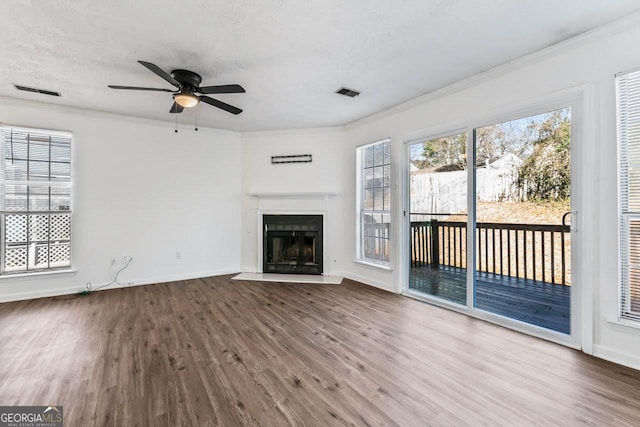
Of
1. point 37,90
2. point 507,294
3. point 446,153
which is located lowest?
point 507,294

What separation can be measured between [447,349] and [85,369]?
2881 mm

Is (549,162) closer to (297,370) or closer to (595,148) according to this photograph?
(595,148)

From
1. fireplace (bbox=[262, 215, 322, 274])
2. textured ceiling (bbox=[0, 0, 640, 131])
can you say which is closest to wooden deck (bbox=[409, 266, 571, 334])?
fireplace (bbox=[262, 215, 322, 274])

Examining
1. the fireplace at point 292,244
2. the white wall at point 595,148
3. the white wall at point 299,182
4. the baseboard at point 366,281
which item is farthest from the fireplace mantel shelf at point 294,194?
the white wall at point 595,148

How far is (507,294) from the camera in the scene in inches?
125

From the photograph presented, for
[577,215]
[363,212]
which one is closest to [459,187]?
[577,215]

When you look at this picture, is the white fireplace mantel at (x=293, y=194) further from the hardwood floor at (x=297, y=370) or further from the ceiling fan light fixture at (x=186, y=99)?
the ceiling fan light fixture at (x=186, y=99)

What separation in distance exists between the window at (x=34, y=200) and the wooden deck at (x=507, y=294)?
5.15 metres

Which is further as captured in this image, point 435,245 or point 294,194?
point 294,194

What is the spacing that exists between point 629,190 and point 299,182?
4092 mm

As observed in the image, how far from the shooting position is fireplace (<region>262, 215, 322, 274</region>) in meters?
5.01

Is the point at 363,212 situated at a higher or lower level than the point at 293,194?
lower

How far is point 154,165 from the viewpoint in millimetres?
4543

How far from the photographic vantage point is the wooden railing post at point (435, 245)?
363 cm
